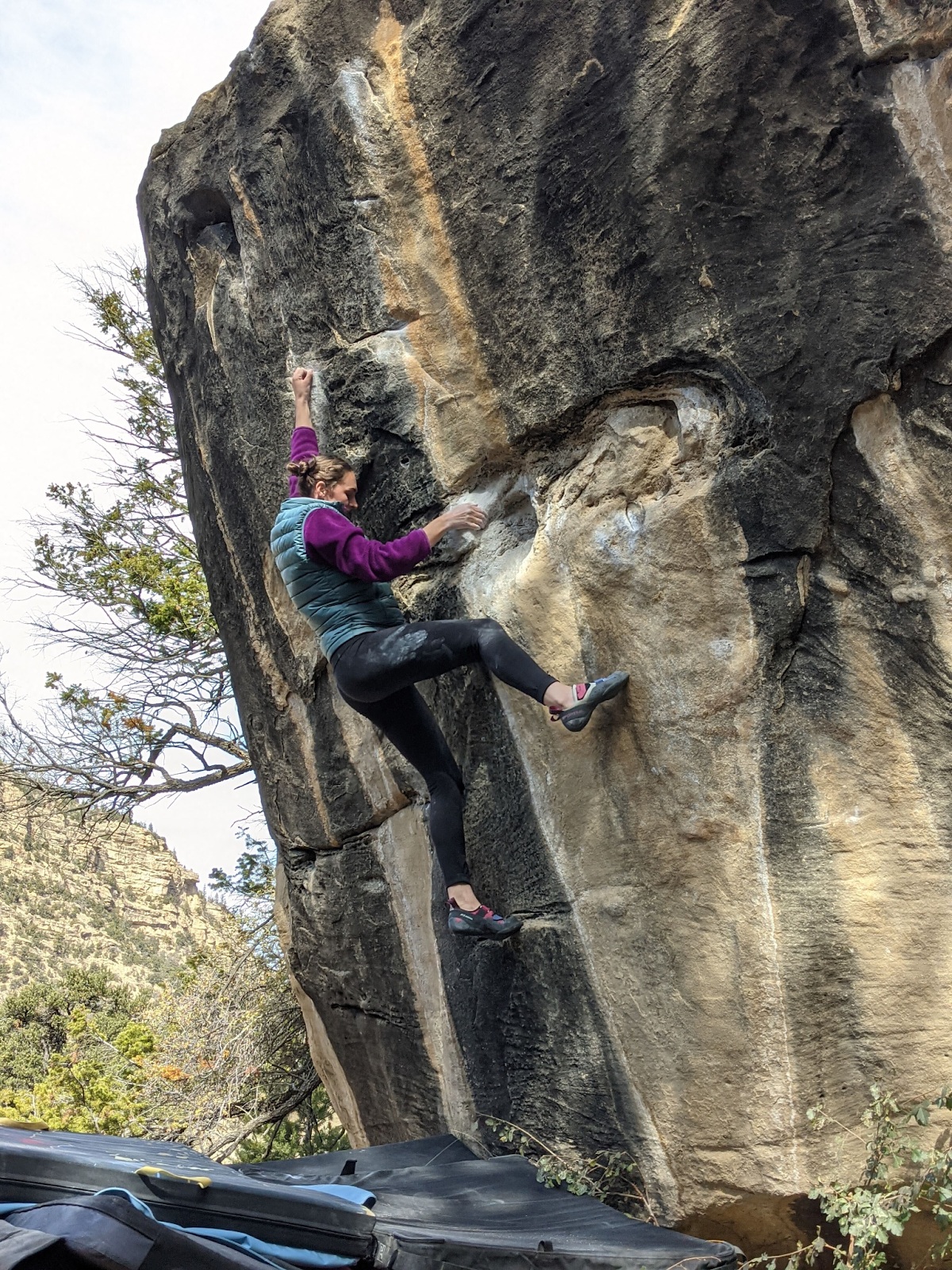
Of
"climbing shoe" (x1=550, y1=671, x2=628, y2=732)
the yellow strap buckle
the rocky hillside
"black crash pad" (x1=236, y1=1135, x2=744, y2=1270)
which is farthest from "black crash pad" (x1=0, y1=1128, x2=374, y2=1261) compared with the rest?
the rocky hillside

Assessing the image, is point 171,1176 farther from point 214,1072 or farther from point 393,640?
point 214,1072

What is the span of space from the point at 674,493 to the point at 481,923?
5.67 ft

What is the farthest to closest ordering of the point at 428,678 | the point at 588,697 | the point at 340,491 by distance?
1. the point at 340,491
2. the point at 428,678
3. the point at 588,697

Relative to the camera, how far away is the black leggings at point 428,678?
3.68 meters

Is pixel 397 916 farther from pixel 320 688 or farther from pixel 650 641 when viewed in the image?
pixel 650 641

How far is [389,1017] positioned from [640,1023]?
1.65 m

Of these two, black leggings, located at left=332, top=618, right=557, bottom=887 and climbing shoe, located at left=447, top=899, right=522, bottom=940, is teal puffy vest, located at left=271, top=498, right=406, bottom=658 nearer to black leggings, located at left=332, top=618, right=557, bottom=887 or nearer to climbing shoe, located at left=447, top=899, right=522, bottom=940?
black leggings, located at left=332, top=618, right=557, bottom=887

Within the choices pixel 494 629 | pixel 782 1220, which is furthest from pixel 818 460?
pixel 782 1220

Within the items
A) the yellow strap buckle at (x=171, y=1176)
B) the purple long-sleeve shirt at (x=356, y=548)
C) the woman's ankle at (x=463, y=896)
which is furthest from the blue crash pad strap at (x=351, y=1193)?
the purple long-sleeve shirt at (x=356, y=548)

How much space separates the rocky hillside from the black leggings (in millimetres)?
16373

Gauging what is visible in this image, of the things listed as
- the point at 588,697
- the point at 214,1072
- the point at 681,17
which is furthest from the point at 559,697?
the point at 214,1072

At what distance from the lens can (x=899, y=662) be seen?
3.34 metres

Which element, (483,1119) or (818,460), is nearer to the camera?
(818,460)

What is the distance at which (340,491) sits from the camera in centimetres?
411
